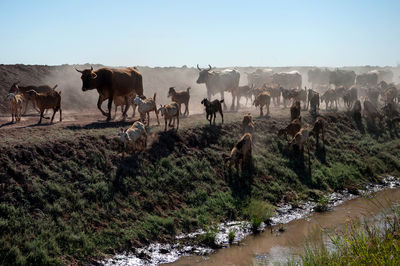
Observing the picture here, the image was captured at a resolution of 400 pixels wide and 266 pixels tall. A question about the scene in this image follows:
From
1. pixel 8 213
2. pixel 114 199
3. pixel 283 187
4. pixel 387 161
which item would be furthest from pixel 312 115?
pixel 8 213

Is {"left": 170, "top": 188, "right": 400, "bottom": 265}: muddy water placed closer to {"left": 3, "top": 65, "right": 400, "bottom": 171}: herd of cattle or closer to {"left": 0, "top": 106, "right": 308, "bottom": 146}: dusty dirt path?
{"left": 3, "top": 65, "right": 400, "bottom": 171}: herd of cattle

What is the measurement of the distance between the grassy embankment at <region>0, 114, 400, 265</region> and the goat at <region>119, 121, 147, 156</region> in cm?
45

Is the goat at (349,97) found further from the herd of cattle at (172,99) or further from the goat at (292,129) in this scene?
the goat at (292,129)

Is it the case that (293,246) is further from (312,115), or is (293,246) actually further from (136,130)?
(312,115)

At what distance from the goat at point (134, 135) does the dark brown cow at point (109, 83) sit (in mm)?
4092

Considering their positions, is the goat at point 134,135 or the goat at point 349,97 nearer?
the goat at point 134,135

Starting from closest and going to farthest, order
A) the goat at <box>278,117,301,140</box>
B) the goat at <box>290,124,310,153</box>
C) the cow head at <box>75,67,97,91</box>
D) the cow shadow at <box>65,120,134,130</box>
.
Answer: the cow shadow at <box>65,120,134,130</box> < the goat at <box>290,124,310,153</box> < the cow head at <box>75,67,97,91</box> < the goat at <box>278,117,301,140</box>

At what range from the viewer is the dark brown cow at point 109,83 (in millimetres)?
17531

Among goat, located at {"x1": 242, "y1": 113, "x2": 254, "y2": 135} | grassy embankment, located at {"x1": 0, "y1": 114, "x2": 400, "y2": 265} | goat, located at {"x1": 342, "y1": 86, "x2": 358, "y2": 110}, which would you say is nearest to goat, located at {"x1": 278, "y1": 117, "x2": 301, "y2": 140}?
grassy embankment, located at {"x1": 0, "y1": 114, "x2": 400, "y2": 265}

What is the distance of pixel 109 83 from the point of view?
59.7 feet

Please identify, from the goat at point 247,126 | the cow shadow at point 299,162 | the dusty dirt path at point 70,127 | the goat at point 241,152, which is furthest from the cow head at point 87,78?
the cow shadow at point 299,162

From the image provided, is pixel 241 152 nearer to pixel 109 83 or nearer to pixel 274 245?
pixel 274 245

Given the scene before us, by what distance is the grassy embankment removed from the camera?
34.8 ft

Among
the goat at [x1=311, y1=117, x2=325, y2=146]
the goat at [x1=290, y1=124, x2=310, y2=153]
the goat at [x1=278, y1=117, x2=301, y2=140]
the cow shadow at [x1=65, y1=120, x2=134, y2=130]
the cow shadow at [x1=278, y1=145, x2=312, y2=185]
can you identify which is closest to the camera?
the cow shadow at [x1=65, y1=120, x2=134, y2=130]
